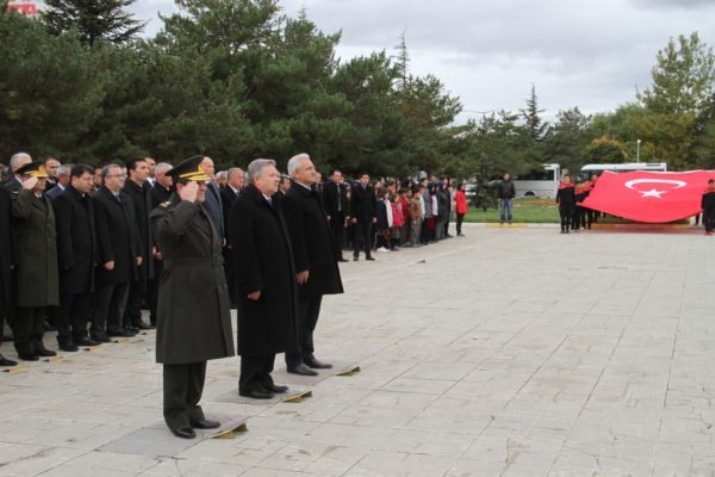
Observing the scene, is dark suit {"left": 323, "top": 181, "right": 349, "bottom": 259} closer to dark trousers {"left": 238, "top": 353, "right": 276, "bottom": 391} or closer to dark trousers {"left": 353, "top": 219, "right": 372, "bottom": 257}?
dark trousers {"left": 353, "top": 219, "right": 372, "bottom": 257}

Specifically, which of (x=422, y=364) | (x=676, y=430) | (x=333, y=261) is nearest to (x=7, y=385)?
(x=333, y=261)

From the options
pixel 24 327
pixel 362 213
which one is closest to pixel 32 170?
pixel 24 327

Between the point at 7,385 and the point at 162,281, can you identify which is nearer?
the point at 162,281

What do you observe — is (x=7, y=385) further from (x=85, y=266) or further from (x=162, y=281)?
(x=162, y=281)

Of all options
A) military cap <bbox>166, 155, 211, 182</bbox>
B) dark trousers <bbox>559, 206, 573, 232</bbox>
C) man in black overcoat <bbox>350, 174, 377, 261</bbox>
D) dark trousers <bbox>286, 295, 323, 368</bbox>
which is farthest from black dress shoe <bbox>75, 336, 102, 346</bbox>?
dark trousers <bbox>559, 206, 573, 232</bbox>

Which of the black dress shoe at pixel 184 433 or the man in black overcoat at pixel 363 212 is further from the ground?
the man in black overcoat at pixel 363 212

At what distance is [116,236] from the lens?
919cm

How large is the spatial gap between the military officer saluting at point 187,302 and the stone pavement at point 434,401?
38 cm

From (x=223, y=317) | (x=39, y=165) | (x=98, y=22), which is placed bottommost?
(x=223, y=317)

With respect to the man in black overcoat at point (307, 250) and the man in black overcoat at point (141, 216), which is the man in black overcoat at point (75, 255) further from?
the man in black overcoat at point (307, 250)

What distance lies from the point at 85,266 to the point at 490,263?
34.7 feet

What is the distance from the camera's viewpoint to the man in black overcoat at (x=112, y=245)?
9.00 meters

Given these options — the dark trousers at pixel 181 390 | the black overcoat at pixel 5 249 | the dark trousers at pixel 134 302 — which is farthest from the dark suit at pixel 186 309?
the dark trousers at pixel 134 302

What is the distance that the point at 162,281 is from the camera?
562 cm
